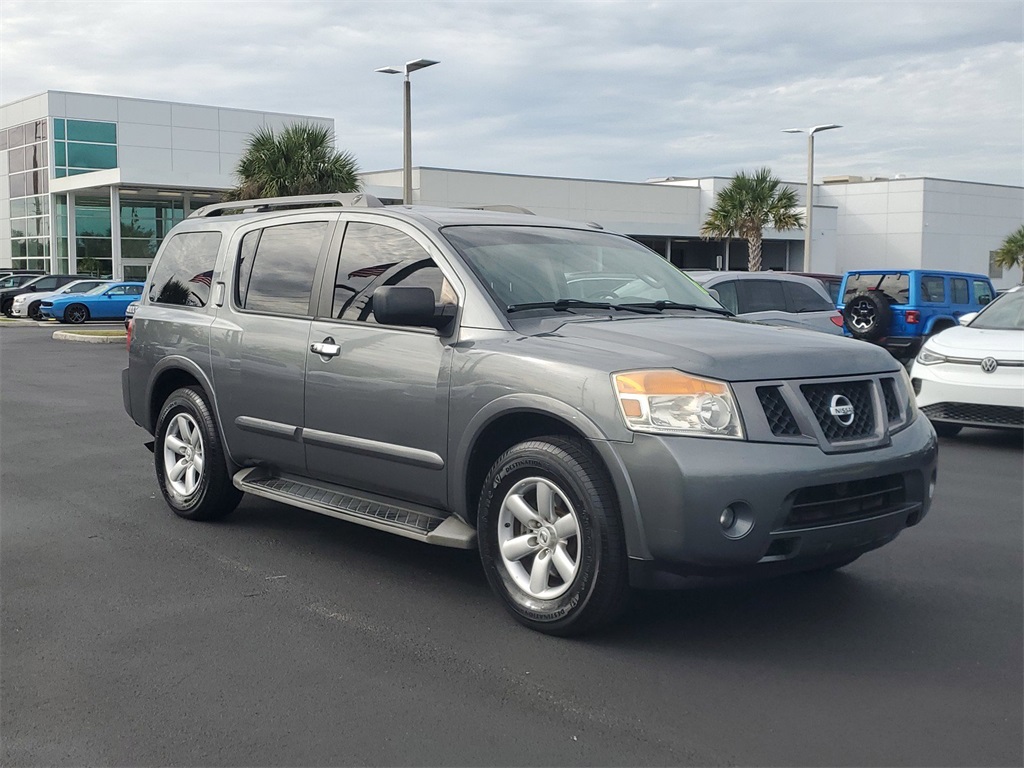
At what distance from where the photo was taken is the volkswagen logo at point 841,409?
451 centimetres

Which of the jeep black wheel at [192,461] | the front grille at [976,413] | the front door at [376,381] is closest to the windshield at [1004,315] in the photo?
the front grille at [976,413]

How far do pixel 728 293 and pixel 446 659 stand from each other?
903 centimetres

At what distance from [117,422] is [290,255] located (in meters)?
5.89

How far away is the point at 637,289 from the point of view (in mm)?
5719

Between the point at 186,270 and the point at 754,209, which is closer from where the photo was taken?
the point at 186,270

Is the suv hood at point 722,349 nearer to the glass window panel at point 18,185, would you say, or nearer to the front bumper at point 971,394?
the front bumper at point 971,394

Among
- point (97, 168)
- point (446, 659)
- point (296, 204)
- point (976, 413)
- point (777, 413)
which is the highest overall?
point (97, 168)

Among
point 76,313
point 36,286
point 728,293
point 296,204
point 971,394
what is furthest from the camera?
point 36,286

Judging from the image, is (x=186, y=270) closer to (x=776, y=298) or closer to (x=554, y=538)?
(x=554, y=538)

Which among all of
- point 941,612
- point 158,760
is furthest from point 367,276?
point 941,612

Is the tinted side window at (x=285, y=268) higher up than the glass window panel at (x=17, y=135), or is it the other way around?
the glass window panel at (x=17, y=135)

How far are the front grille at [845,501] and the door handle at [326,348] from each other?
2.47 m

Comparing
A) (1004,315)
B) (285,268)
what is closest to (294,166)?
(1004,315)

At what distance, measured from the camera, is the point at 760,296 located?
13.1 meters
